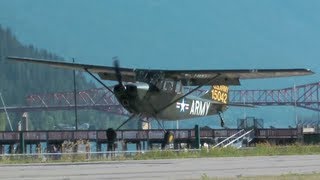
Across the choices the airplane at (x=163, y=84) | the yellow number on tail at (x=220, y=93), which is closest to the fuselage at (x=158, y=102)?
the airplane at (x=163, y=84)

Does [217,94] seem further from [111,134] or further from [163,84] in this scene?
[111,134]

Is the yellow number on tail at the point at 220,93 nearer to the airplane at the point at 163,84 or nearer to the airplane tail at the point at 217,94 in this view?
the airplane tail at the point at 217,94

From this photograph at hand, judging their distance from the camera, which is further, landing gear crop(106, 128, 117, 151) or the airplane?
landing gear crop(106, 128, 117, 151)

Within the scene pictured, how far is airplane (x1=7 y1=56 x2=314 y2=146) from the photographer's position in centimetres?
3669

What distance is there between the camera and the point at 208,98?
47.7 m

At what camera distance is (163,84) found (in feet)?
128

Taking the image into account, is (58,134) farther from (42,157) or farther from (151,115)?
(42,157)

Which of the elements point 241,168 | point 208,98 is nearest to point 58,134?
point 208,98

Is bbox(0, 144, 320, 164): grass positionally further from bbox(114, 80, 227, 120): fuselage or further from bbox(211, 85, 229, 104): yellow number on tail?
bbox(211, 85, 229, 104): yellow number on tail

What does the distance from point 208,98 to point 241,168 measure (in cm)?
2467

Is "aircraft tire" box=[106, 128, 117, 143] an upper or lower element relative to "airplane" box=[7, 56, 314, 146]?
lower

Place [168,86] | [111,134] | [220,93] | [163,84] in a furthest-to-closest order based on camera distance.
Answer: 1. [220,93]
2. [168,86]
3. [163,84]
4. [111,134]

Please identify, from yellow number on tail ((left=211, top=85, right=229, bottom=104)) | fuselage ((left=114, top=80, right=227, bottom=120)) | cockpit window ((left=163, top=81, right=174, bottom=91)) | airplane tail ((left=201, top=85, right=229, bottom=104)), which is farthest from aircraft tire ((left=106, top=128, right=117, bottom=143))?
yellow number on tail ((left=211, top=85, right=229, bottom=104))

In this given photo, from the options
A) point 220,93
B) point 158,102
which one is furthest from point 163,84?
point 220,93
